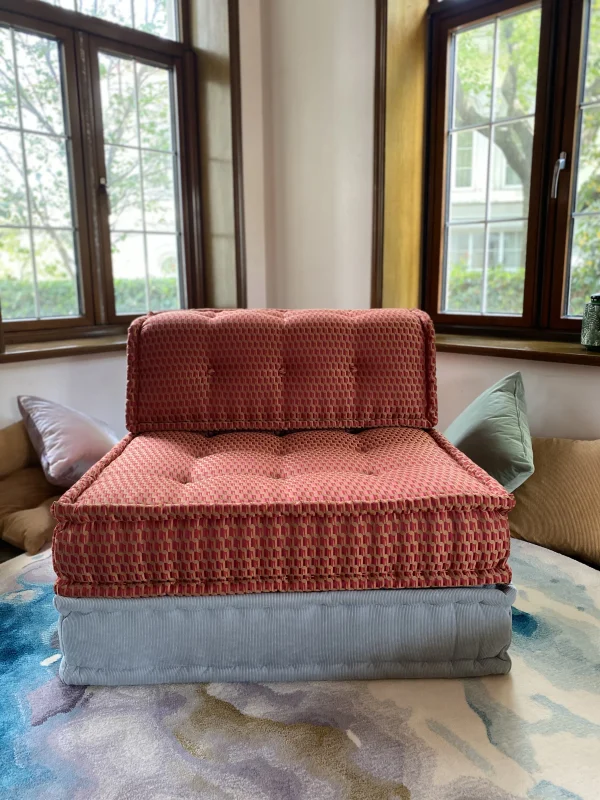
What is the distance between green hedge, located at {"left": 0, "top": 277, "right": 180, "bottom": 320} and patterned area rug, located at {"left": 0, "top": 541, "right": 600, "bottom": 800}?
158 cm

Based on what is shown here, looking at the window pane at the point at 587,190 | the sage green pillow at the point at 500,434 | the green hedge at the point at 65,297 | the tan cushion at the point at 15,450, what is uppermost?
the window pane at the point at 587,190

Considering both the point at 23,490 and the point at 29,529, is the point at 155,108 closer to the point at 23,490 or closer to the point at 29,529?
the point at 23,490

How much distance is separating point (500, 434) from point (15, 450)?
5.60 ft

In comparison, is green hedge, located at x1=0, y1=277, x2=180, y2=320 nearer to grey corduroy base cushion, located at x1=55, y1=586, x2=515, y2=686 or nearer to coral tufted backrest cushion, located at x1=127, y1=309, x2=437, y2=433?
coral tufted backrest cushion, located at x1=127, y1=309, x2=437, y2=433

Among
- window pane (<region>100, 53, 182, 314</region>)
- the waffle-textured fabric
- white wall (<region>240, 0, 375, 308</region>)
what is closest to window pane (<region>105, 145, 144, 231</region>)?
window pane (<region>100, 53, 182, 314</region>)

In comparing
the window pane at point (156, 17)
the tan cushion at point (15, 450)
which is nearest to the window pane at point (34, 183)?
the window pane at point (156, 17)

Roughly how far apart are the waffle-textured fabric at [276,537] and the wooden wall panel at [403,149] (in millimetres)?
1594

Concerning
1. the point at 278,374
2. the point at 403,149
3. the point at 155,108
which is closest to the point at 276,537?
the point at 278,374

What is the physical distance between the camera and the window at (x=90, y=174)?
250cm

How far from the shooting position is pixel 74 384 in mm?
2531

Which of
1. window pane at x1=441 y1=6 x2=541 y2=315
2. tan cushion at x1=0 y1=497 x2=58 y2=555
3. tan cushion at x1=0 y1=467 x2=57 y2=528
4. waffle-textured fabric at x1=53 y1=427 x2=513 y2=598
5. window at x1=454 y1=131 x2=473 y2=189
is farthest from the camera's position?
window at x1=454 y1=131 x2=473 y2=189

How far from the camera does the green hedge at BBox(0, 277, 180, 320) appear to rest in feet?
8.45

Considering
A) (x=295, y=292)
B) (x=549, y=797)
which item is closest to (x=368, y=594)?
(x=549, y=797)

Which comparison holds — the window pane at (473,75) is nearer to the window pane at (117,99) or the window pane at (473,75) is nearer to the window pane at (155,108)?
the window pane at (155,108)
